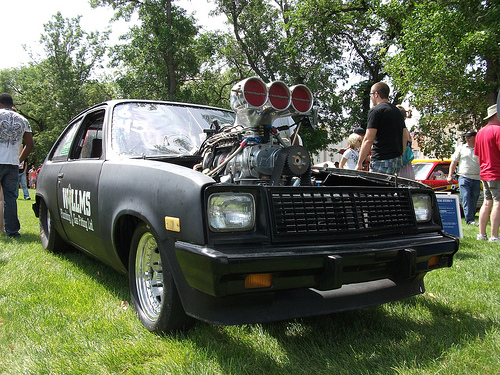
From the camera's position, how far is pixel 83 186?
3.12m

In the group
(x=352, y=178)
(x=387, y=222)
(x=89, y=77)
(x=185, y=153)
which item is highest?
(x=89, y=77)

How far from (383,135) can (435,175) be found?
6.97 meters

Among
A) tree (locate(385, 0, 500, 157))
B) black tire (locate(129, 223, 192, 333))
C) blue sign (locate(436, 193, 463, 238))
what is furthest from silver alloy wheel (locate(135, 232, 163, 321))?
tree (locate(385, 0, 500, 157))

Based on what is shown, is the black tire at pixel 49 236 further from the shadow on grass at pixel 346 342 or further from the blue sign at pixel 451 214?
the blue sign at pixel 451 214

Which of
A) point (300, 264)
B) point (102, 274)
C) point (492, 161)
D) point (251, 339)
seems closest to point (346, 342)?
point (251, 339)

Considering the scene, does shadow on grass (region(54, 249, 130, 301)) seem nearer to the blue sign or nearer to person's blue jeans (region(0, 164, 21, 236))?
person's blue jeans (region(0, 164, 21, 236))

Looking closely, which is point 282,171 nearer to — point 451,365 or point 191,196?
point 191,196

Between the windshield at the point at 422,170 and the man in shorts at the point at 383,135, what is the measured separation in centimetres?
656

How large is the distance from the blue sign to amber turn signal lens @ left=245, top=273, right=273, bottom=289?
3.89 meters

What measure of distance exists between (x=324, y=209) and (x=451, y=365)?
95 cm

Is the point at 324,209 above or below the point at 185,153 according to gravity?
below

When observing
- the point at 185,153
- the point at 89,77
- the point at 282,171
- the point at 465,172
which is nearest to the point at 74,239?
the point at 185,153

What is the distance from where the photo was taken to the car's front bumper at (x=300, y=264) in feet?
5.62

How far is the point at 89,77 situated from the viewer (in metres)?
36.8
